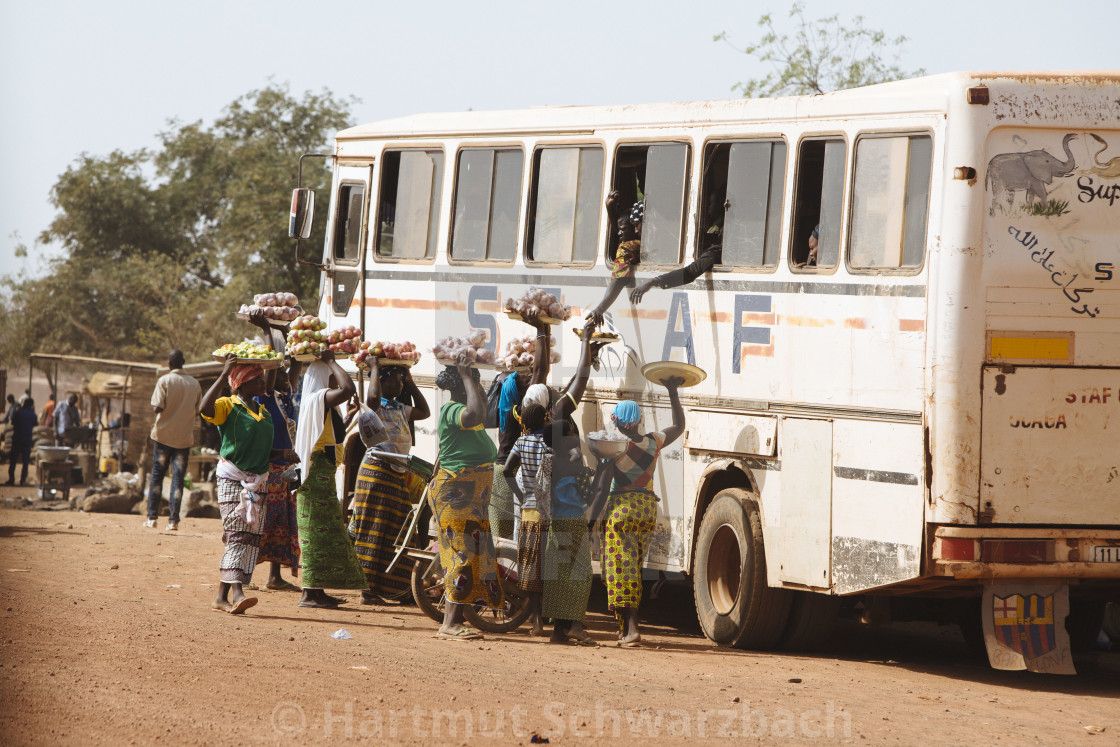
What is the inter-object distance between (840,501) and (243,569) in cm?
393

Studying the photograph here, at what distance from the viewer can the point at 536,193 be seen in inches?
381

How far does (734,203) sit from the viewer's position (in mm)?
8406

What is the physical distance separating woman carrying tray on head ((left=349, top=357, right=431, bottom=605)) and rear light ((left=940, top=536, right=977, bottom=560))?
3863mm

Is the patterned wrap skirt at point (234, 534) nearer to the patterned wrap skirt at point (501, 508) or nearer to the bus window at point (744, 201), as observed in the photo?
the patterned wrap skirt at point (501, 508)

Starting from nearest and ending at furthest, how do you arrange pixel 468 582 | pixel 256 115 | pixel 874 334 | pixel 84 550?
pixel 874 334
pixel 468 582
pixel 84 550
pixel 256 115

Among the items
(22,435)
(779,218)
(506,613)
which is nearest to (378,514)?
(506,613)

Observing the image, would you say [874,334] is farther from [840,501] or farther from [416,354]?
[416,354]

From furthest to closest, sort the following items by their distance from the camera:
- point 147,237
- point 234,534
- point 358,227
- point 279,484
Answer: point 147,237, point 358,227, point 279,484, point 234,534

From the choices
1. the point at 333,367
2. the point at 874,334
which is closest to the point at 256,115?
→ the point at 333,367

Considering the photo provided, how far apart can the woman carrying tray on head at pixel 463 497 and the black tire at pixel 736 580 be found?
58.4 inches

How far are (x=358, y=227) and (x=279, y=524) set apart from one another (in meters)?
2.91

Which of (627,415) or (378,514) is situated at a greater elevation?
(627,415)

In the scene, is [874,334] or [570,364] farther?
[570,364]

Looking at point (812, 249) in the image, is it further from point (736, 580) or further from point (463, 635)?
point (463, 635)
